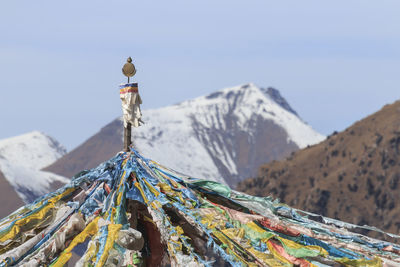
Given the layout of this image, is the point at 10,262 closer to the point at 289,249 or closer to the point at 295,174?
the point at 289,249

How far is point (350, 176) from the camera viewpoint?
479ft

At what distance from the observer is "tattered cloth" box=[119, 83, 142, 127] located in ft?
50.2

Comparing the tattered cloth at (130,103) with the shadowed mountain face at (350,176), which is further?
the shadowed mountain face at (350,176)

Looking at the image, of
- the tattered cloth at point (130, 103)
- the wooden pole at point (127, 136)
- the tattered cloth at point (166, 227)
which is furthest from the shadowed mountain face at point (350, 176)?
the tattered cloth at point (130, 103)

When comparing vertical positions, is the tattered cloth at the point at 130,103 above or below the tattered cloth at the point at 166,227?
above

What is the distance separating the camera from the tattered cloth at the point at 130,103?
50.2 feet

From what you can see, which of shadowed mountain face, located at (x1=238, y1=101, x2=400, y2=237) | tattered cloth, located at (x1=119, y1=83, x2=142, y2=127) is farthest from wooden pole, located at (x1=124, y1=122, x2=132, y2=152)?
shadowed mountain face, located at (x1=238, y1=101, x2=400, y2=237)

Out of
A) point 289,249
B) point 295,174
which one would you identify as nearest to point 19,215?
point 289,249

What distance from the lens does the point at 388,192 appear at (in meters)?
140

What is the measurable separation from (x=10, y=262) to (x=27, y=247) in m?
0.40

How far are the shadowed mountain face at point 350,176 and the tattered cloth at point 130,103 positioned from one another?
119 m

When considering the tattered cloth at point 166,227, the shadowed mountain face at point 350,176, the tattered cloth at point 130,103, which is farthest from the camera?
the shadowed mountain face at point 350,176

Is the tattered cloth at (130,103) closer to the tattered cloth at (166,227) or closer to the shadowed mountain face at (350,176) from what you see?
the tattered cloth at (166,227)

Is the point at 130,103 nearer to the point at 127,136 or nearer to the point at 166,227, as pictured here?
the point at 127,136
